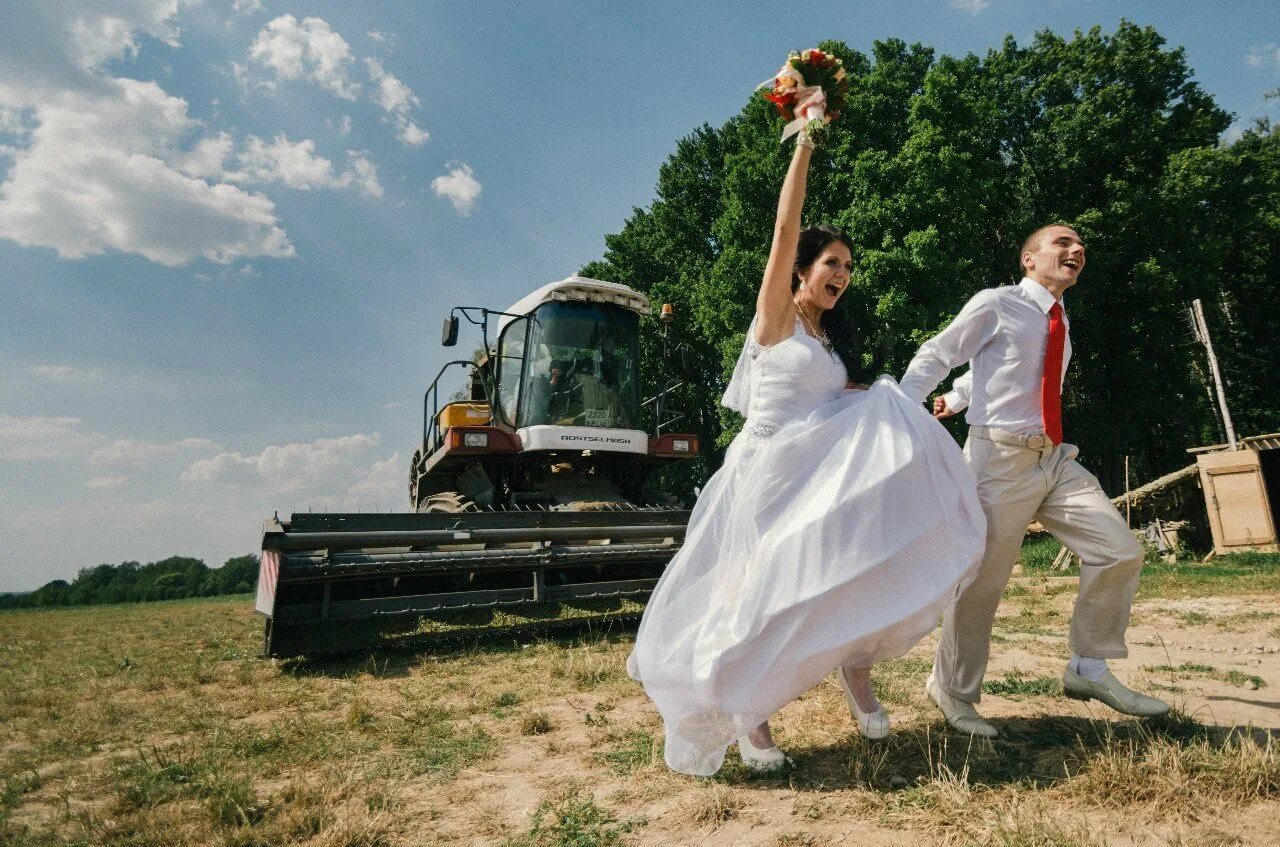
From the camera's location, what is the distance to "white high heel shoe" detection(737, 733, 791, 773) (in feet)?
8.79

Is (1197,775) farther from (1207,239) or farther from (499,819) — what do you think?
(1207,239)

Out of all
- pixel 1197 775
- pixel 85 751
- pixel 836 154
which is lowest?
pixel 85 751

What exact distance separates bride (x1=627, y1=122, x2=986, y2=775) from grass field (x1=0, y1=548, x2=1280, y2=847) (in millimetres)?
327

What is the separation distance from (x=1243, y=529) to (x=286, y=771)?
17.6m

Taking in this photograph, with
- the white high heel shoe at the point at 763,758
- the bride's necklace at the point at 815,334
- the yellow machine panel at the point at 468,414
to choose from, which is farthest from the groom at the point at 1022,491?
the yellow machine panel at the point at 468,414

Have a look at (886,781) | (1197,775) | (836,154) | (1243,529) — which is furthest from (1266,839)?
(836,154)

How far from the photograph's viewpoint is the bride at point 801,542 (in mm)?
2510

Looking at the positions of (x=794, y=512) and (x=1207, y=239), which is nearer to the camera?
(x=794, y=512)

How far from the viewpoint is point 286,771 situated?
9.58 ft

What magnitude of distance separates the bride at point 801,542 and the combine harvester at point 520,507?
10.3ft

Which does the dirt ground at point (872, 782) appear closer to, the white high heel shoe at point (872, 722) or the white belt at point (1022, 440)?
the white high heel shoe at point (872, 722)

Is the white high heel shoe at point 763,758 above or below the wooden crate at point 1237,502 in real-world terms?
below

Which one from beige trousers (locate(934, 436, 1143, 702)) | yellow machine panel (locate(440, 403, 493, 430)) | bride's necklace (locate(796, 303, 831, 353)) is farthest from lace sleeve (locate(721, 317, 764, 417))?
yellow machine panel (locate(440, 403, 493, 430))

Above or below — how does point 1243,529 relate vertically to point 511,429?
below
